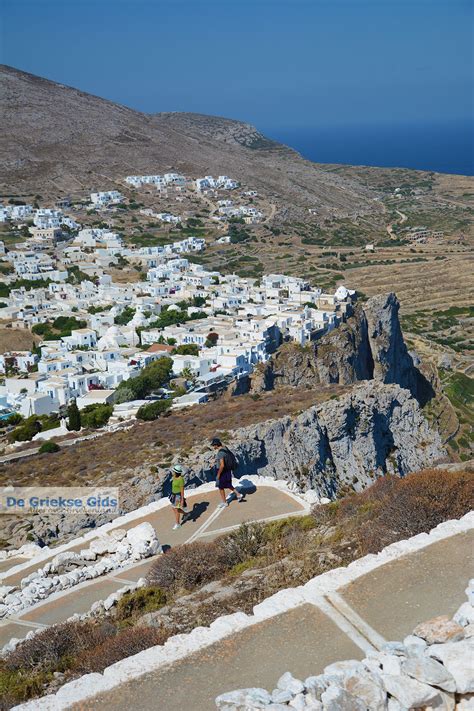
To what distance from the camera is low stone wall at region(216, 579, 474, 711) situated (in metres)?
4.84

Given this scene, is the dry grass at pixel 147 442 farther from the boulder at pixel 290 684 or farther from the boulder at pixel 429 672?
the boulder at pixel 429 672

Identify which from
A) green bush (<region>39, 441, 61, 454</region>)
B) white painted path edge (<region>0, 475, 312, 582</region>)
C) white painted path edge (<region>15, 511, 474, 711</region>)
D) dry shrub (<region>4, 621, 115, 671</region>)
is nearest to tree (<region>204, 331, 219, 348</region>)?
green bush (<region>39, 441, 61, 454</region>)

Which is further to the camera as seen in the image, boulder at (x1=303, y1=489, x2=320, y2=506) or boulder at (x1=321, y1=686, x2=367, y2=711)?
boulder at (x1=303, y1=489, x2=320, y2=506)

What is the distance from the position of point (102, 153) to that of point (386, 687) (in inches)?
4119

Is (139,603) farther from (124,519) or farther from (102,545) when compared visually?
(124,519)

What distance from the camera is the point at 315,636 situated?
6.16 metres

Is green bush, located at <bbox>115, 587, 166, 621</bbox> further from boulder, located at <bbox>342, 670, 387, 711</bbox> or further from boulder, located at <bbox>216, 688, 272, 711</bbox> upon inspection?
boulder, located at <bbox>342, 670, 387, 711</bbox>

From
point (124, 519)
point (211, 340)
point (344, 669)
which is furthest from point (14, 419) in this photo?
point (344, 669)

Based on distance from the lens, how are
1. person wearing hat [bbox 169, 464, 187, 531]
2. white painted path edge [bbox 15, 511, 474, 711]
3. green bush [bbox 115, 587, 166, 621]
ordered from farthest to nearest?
person wearing hat [bbox 169, 464, 187, 531], green bush [bbox 115, 587, 166, 621], white painted path edge [bbox 15, 511, 474, 711]

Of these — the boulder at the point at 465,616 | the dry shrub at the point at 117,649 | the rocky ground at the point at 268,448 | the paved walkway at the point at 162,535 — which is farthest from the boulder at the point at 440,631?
the rocky ground at the point at 268,448

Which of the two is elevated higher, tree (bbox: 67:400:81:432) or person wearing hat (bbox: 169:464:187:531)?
person wearing hat (bbox: 169:464:187:531)

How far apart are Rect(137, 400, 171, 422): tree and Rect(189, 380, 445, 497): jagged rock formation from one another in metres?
6.67

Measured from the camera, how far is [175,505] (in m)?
10.7

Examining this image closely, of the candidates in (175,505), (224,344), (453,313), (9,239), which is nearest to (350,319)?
(224,344)
